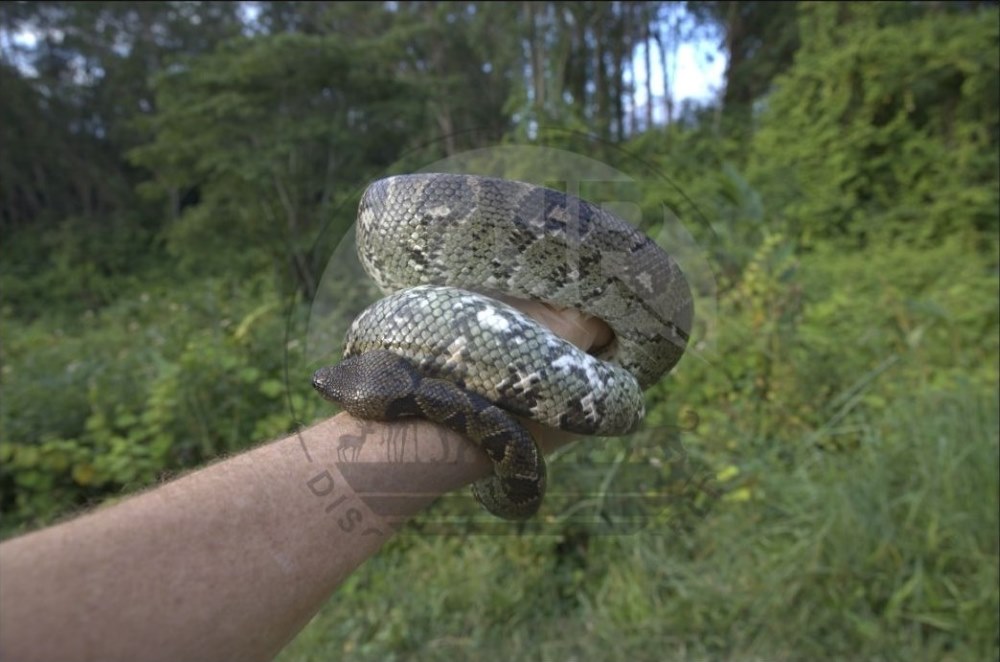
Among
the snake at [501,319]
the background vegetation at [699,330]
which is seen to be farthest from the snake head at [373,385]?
the background vegetation at [699,330]

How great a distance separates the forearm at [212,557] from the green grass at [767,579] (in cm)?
260

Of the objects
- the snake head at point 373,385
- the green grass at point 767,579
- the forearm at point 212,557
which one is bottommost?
the green grass at point 767,579

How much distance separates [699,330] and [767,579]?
57.4 inches

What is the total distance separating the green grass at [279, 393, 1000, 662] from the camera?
3.79 metres

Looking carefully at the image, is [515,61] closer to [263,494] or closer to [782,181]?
[782,181]

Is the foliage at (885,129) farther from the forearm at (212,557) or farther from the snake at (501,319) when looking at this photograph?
the forearm at (212,557)

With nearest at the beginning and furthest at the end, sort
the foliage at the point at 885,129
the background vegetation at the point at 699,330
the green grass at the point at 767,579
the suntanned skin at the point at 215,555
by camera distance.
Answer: the suntanned skin at the point at 215,555 < the green grass at the point at 767,579 < the background vegetation at the point at 699,330 < the foliage at the point at 885,129

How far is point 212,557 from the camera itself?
1.45m

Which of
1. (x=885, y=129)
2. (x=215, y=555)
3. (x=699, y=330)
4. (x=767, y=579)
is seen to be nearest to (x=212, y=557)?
(x=215, y=555)

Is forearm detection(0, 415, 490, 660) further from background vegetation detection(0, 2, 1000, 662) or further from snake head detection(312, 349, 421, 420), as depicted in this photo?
background vegetation detection(0, 2, 1000, 662)

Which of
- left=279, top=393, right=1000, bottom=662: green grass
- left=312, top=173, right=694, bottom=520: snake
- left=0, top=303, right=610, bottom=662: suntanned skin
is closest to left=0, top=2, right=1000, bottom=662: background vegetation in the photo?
left=279, top=393, right=1000, bottom=662: green grass

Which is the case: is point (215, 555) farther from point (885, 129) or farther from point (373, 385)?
point (885, 129)

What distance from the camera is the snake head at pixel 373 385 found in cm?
179

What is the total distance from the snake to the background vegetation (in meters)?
1.12
